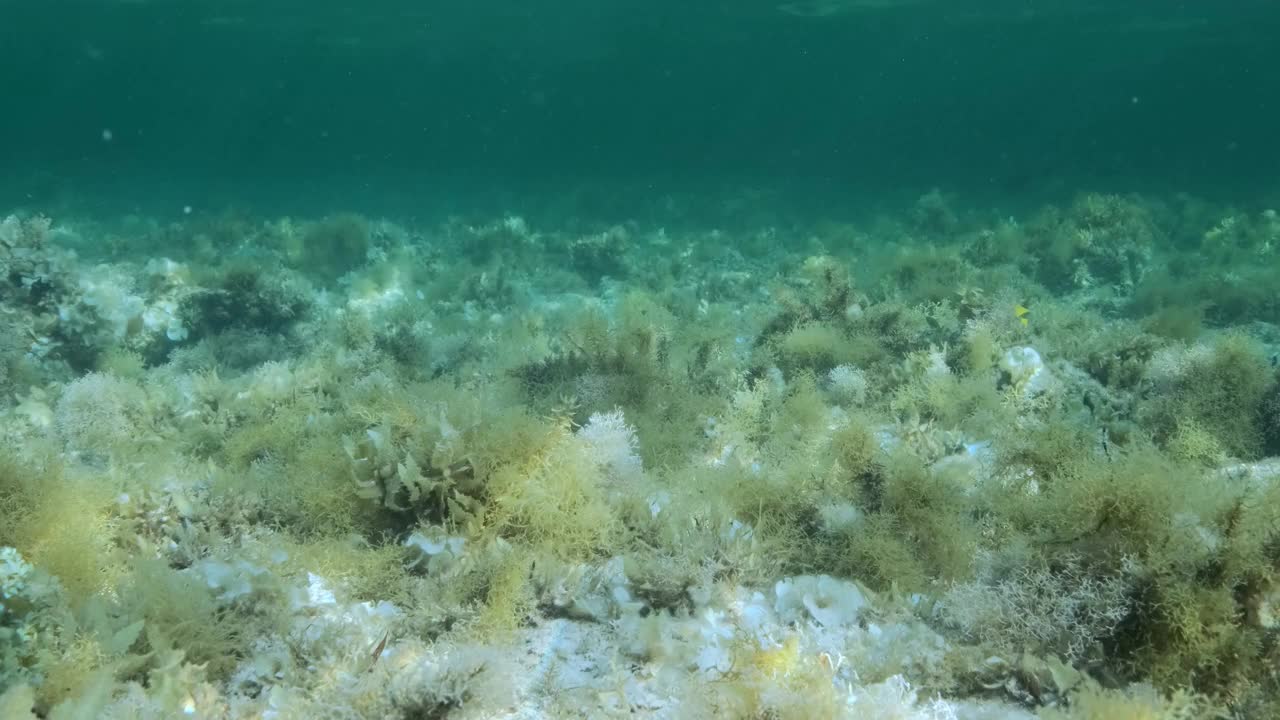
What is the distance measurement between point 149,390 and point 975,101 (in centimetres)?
16105

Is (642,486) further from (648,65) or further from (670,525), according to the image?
(648,65)

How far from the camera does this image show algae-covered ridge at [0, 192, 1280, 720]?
10.1 ft

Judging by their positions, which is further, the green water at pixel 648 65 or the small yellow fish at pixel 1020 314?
the green water at pixel 648 65

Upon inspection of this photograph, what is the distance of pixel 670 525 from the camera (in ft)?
13.7

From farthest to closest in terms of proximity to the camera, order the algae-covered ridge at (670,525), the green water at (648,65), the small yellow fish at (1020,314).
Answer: the green water at (648,65), the small yellow fish at (1020,314), the algae-covered ridge at (670,525)

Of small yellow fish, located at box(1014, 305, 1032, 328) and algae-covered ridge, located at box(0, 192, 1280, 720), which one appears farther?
small yellow fish, located at box(1014, 305, 1032, 328)

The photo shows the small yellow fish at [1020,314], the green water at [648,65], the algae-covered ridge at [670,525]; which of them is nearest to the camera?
the algae-covered ridge at [670,525]

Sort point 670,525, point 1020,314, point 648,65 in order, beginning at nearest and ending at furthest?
point 670,525, point 1020,314, point 648,65

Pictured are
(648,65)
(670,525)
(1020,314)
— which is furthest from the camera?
(648,65)

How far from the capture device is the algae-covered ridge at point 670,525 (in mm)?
3070

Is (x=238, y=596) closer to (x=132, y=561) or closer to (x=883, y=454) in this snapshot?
(x=132, y=561)

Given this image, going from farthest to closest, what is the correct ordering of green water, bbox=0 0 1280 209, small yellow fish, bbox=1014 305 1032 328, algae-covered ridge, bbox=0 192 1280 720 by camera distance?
green water, bbox=0 0 1280 209 → small yellow fish, bbox=1014 305 1032 328 → algae-covered ridge, bbox=0 192 1280 720

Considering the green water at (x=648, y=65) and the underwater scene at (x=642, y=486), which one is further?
the green water at (x=648, y=65)

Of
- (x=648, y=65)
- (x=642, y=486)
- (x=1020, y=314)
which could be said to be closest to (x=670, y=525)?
(x=642, y=486)
